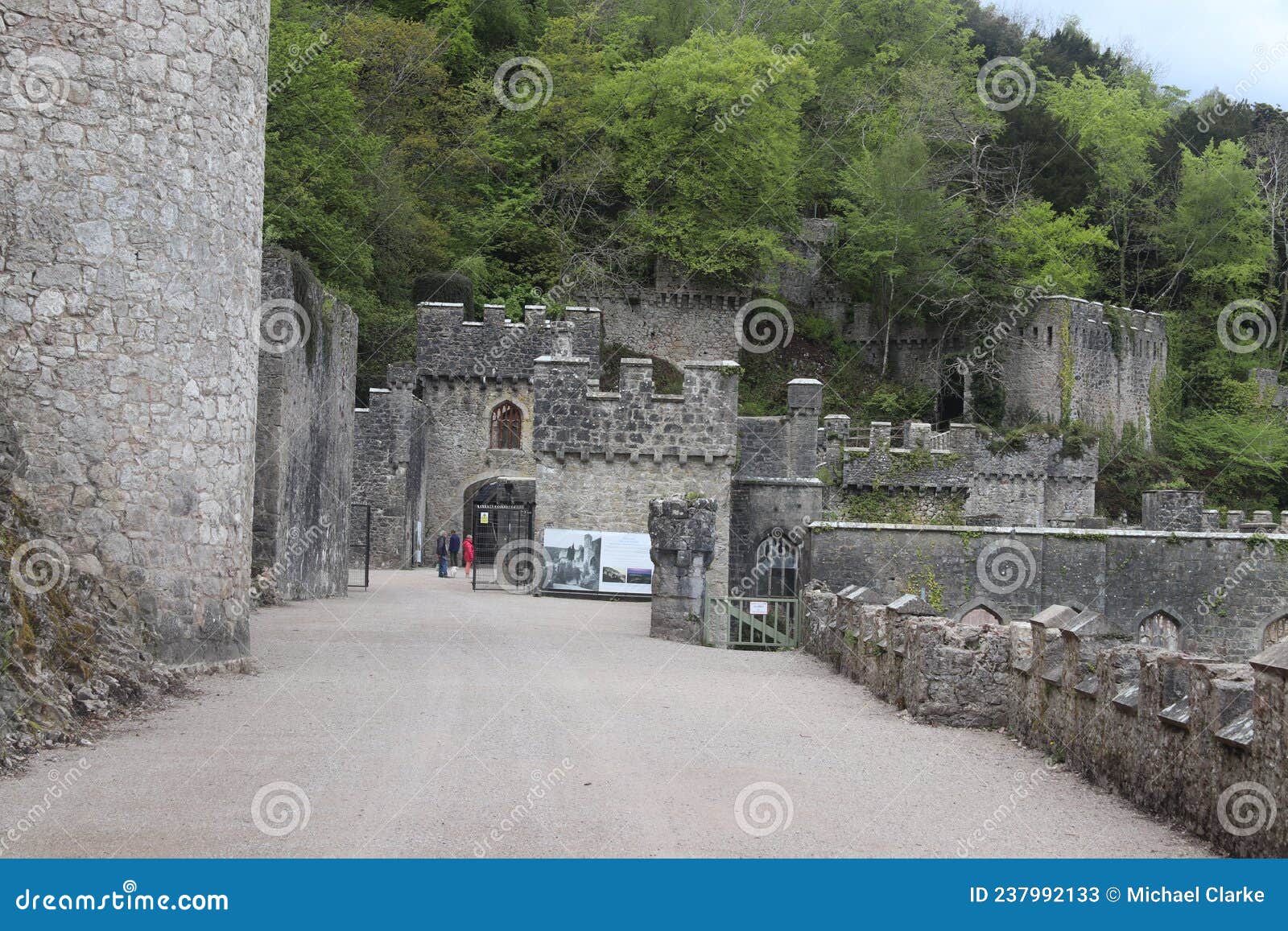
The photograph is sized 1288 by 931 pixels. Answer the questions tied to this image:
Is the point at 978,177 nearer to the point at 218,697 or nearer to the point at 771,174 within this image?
the point at 771,174

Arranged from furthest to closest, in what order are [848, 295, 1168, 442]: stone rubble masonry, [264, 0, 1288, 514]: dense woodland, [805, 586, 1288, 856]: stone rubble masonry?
[848, 295, 1168, 442]: stone rubble masonry, [264, 0, 1288, 514]: dense woodland, [805, 586, 1288, 856]: stone rubble masonry

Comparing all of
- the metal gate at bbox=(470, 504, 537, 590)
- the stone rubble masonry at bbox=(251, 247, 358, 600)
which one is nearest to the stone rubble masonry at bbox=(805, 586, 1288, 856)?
the stone rubble masonry at bbox=(251, 247, 358, 600)

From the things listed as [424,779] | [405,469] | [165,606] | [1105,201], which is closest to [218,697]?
[165,606]

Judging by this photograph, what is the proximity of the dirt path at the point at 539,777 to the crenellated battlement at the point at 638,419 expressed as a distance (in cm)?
1184

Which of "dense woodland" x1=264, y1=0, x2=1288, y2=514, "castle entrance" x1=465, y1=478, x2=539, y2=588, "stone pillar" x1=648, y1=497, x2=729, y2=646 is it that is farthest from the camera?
"dense woodland" x1=264, y1=0, x2=1288, y2=514

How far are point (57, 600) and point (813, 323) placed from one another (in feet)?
156

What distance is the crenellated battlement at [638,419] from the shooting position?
81.4 ft

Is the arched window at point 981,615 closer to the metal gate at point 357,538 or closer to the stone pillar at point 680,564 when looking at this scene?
the stone pillar at point 680,564

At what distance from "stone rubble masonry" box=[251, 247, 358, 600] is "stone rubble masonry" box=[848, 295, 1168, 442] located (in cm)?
3519

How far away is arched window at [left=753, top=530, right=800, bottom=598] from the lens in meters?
25.2

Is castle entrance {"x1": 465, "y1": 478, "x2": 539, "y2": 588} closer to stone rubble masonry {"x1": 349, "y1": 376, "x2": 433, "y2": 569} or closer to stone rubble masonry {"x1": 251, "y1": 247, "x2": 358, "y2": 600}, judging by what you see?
stone rubble masonry {"x1": 349, "y1": 376, "x2": 433, "y2": 569}

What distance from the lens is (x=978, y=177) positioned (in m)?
55.9

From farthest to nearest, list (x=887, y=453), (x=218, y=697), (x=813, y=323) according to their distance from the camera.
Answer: (x=813, y=323) < (x=887, y=453) < (x=218, y=697)

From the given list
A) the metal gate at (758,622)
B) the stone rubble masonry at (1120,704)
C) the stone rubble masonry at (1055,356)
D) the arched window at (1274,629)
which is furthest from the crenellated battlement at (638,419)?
the stone rubble masonry at (1055,356)
